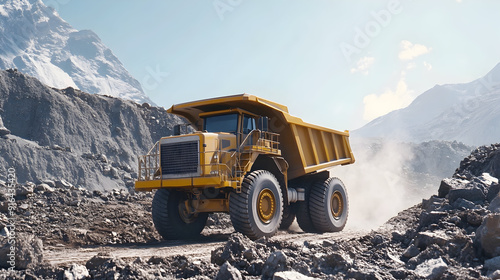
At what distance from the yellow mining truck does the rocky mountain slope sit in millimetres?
12390

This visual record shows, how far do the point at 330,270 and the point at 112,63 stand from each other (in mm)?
159751

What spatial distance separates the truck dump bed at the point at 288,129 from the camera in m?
9.47

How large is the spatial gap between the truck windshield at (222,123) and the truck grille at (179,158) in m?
1.07

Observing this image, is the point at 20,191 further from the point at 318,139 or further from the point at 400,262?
the point at 400,262

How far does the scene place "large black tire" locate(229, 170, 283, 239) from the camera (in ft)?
26.7

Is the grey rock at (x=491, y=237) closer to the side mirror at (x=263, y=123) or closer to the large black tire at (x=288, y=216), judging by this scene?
the side mirror at (x=263, y=123)

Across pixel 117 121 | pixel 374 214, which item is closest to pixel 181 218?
pixel 374 214

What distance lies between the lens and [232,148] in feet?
29.3

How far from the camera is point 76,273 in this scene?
494cm

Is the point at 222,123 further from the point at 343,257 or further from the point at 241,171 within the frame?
the point at 343,257

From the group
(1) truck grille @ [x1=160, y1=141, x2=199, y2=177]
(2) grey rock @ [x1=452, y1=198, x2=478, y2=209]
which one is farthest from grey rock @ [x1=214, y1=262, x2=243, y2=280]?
(2) grey rock @ [x1=452, y1=198, x2=478, y2=209]

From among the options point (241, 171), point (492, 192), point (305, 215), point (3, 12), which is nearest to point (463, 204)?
point (492, 192)

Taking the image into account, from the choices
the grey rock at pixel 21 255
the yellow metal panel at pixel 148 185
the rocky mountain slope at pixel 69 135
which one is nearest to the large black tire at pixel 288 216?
the yellow metal panel at pixel 148 185

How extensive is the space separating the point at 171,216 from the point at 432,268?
5.75 meters
